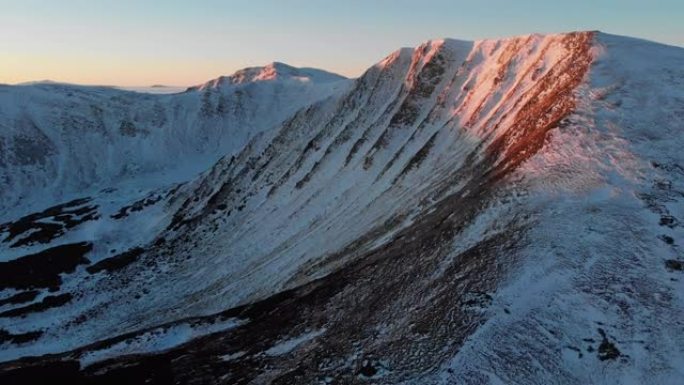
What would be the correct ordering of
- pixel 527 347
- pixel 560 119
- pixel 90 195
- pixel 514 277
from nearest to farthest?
1. pixel 527 347
2. pixel 514 277
3. pixel 560 119
4. pixel 90 195

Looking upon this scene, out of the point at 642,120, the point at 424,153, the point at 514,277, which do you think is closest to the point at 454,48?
the point at 424,153

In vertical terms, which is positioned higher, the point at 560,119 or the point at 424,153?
the point at 560,119

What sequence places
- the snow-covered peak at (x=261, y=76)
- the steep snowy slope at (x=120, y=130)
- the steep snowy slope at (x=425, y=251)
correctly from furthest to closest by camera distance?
the snow-covered peak at (x=261, y=76) → the steep snowy slope at (x=120, y=130) → the steep snowy slope at (x=425, y=251)

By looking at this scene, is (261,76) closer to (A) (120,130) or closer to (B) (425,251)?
(A) (120,130)

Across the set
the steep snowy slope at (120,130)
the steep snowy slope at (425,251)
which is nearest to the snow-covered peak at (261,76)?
the steep snowy slope at (120,130)

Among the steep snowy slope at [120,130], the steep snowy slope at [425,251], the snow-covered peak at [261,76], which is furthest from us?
the snow-covered peak at [261,76]

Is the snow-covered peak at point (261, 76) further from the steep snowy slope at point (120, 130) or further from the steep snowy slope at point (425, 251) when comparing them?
the steep snowy slope at point (425, 251)

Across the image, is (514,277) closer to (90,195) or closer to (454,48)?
(454,48)

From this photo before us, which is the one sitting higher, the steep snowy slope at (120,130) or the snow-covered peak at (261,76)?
the snow-covered peak at (261,76)
